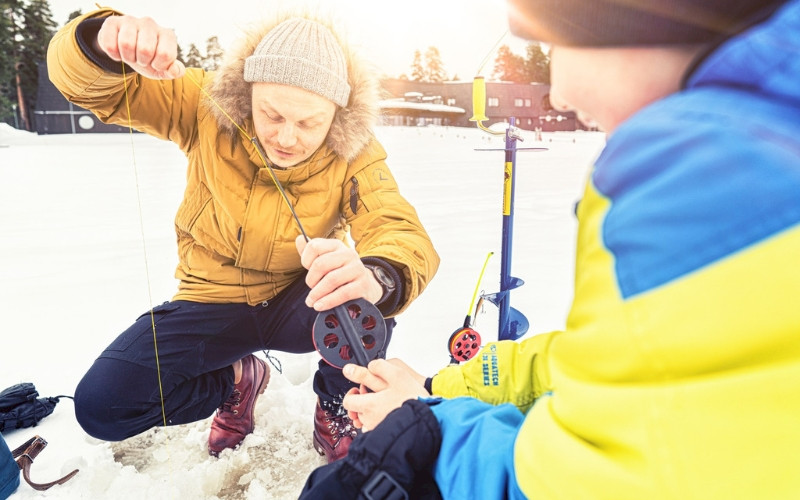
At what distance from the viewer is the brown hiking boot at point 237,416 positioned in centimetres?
175

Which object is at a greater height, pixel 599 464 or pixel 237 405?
pixel 599 464

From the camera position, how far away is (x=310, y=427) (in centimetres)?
188

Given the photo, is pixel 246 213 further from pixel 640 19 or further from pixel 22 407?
pixel 640 19

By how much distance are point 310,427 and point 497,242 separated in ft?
9.13

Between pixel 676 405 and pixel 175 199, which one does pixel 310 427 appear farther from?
pixel 175 199

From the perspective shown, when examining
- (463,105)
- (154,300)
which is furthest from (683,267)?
(463,105)

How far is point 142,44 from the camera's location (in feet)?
4.08

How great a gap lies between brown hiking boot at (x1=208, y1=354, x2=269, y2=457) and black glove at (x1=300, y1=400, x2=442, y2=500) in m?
1.13

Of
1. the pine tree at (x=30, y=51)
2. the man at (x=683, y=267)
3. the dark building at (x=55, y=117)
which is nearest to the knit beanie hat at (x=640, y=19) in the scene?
the man at (x=683, y=267)

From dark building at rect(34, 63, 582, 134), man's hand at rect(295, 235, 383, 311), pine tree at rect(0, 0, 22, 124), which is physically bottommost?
man's hand at rect(295, 235, 383, 311)

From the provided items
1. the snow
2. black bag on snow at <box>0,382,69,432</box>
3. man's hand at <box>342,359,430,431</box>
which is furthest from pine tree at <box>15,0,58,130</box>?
man's hand at <box>342,359,430,431</box>

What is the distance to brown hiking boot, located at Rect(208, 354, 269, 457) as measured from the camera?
5.73 ft

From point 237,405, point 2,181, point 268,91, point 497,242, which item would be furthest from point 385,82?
→ point 2,181

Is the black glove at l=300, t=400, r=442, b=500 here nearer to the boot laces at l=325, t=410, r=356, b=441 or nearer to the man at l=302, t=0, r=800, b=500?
the man at l=302, t=0, r=800, b=500
